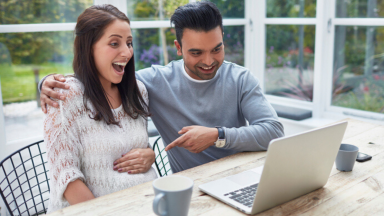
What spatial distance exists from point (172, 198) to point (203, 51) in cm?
90

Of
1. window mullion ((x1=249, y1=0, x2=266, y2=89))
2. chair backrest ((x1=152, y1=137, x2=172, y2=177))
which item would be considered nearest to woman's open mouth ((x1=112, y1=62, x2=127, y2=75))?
chair backrest ((x1=152, y1=137, x2=172, y2=177))

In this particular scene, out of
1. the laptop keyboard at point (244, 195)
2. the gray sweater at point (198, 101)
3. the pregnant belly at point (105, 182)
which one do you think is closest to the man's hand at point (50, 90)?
the pregnant belly at point (105, 182)

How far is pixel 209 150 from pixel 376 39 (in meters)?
1.75

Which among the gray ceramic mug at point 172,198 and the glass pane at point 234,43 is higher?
the glass pane at point 234,43

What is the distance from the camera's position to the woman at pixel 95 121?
119 cm

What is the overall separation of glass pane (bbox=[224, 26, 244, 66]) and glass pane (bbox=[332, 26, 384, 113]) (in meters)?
0.86

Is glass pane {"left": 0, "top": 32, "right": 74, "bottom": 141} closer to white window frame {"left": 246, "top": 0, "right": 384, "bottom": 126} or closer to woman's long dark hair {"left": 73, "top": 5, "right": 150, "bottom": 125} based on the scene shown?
woman's long dark hair {"left": 73, "top": 5, "right": 150, "bottom": 125}

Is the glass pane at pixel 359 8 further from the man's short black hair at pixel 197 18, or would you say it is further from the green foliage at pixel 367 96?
the man's short black hair at pixel 197 18

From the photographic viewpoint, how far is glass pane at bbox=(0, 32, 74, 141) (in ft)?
7.00

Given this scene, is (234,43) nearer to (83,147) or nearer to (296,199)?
(83,147)

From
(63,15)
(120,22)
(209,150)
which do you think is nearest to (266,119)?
(209,150)

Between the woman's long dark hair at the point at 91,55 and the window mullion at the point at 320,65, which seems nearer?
the woman's long dark hair at the point at 91,55

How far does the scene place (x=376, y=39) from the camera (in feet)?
8.54

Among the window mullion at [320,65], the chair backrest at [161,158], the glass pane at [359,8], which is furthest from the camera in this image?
the window mullion at [320,65]
